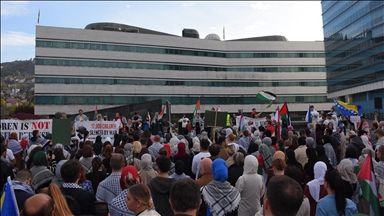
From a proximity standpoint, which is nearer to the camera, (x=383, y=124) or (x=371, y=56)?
(x=383, y=124)

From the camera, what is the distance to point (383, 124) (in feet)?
42.6

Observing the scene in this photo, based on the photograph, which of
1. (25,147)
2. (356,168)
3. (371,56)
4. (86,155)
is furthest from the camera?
(371,56)

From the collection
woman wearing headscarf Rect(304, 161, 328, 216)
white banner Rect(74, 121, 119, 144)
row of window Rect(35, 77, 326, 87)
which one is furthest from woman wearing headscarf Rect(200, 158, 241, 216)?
row of window Rect(35, 77, 326, 87)

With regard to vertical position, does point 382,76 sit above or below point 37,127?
above

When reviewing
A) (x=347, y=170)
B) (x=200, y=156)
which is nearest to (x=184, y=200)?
(x=347, y=170)

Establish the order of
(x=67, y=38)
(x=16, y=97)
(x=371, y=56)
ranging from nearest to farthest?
(x=67, y=38) → (x=371, y=56) → (x=16, y=97)

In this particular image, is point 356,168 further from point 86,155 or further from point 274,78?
point 274,78

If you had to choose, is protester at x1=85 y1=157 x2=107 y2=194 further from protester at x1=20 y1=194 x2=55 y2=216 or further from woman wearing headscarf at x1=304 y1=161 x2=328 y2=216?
woman wearing headscarf at x1=304 y1=161 x2=328 y2=216

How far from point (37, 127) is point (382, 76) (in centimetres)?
5728

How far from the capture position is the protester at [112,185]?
491 cm

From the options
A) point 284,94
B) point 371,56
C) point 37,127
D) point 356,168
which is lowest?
point 356,168

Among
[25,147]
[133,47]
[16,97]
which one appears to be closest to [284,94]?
[133,47]

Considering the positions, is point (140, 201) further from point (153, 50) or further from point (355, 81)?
point (355, 81)

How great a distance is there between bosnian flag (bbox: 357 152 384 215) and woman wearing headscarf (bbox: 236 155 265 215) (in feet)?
5.27
